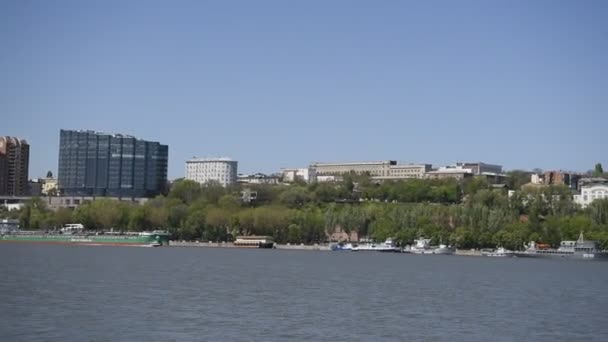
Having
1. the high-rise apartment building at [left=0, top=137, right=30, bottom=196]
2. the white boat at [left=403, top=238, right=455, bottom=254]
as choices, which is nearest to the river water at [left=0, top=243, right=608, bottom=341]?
the white boat at [left=403, top=238, right=455, bottom=254]

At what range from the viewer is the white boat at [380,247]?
4523 inches

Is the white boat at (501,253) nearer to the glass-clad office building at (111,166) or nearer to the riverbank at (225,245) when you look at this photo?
the riverbank at (225,245)

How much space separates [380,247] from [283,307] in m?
81.1

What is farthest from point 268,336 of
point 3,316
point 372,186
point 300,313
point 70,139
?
point 70,139

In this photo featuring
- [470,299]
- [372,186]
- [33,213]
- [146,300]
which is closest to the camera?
[146,300]

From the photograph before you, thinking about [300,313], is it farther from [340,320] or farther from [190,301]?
[190,301]

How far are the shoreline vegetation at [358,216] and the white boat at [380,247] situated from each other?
104cm

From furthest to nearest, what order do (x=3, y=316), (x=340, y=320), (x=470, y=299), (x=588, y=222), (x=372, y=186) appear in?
(x=372, y=186), (x=588, y=222), (x=470, y=299), (x=340, y=320), (x=3, y=316)

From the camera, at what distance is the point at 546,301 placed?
42625 mm

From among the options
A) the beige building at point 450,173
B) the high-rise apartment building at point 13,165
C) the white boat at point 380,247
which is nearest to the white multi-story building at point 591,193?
the beige building at point 450,173

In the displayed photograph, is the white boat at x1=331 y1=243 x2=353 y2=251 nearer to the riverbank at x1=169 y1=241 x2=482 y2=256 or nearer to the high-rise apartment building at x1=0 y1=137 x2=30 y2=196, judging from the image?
the riverbank at x1=169 y1=241 x2=482 y2=256

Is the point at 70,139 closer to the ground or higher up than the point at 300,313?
higher up

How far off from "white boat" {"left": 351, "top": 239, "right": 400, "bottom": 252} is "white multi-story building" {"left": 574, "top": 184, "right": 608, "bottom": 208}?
36471 millimetres

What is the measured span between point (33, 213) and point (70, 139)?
39.7 m
